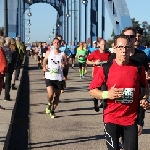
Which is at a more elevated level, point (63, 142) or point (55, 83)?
point (55, 83)

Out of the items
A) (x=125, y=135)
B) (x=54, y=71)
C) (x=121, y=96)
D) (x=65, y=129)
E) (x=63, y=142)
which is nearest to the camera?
(x=121, y=96)

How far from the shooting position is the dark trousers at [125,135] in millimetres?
5566

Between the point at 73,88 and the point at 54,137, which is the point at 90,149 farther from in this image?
the point at 73,88

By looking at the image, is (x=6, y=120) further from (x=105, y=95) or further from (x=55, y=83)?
(x=105, y=95)

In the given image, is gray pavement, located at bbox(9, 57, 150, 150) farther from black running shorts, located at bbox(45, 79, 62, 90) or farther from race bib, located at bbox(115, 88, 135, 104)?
race bib, located at bbox(115, 88, 135, 104)

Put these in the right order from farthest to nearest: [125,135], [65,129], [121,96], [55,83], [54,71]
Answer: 1. [54,71]
2. [55,83]
3. [65,129]
4. [125,135]
5. [121,96]

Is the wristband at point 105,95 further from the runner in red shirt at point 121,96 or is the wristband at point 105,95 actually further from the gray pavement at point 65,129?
the gray pavement at point 65,129

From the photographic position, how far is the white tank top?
11.4 meters

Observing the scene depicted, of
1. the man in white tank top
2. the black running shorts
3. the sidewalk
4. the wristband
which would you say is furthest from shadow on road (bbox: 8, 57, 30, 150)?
the wristband

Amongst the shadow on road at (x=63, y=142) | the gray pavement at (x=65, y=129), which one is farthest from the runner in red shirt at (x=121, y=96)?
the shadow on road at (x=63, y=142)

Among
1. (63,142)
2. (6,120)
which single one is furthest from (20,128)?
(63,142)

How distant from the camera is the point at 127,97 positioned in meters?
5.49

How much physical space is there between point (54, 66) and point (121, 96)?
6.07m

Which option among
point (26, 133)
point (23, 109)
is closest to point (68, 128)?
point (26, 133)
